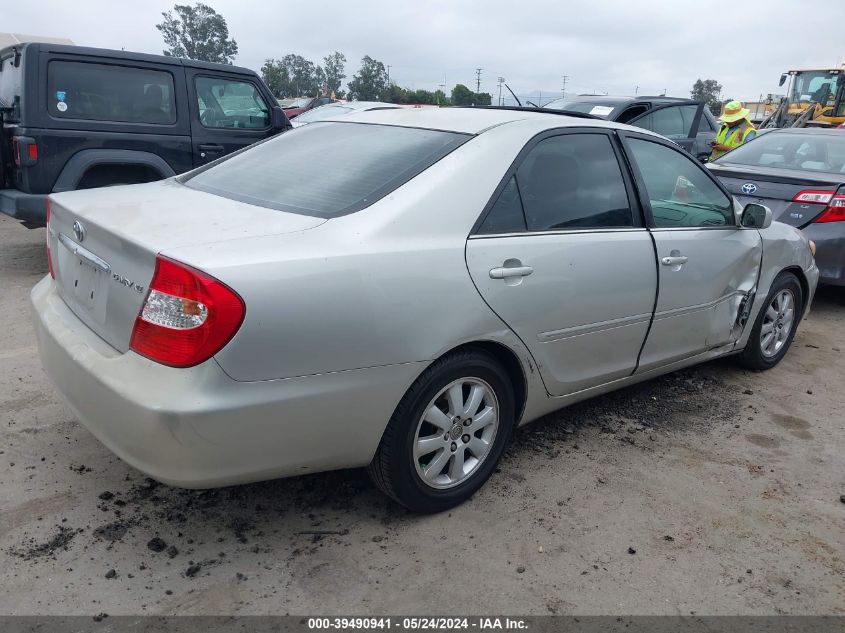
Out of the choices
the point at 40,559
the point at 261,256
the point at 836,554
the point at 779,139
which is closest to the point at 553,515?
the point at 836,554

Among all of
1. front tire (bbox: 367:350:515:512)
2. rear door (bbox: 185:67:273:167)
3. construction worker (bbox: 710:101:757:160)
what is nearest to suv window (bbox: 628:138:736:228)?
front tire (bbox: 367:350:515:512)

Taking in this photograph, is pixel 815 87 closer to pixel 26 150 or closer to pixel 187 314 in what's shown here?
pixel 26 150

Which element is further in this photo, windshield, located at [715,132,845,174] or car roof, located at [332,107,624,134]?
windshield, located at [715,132,845,174]

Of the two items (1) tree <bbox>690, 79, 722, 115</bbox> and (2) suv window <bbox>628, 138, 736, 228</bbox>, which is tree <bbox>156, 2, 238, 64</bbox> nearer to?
(1) tree <bbox>690, 79, 722, 115</bbox>

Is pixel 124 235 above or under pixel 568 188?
under

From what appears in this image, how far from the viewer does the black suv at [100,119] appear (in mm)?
6125

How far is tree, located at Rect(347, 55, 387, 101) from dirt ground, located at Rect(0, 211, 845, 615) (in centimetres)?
6888

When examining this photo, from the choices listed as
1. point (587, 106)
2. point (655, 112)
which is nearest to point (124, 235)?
point (587, 106)

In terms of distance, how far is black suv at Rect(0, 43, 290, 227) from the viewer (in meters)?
6.12

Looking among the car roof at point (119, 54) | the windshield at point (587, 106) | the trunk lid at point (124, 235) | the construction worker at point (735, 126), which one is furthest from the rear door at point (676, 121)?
the trunk lid at point (124, 235)

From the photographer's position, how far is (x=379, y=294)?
246 centimetres

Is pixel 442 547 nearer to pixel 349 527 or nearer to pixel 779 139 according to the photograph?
pixel 349 527

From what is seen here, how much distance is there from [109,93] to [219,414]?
535 cm

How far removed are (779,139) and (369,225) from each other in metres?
6.17
